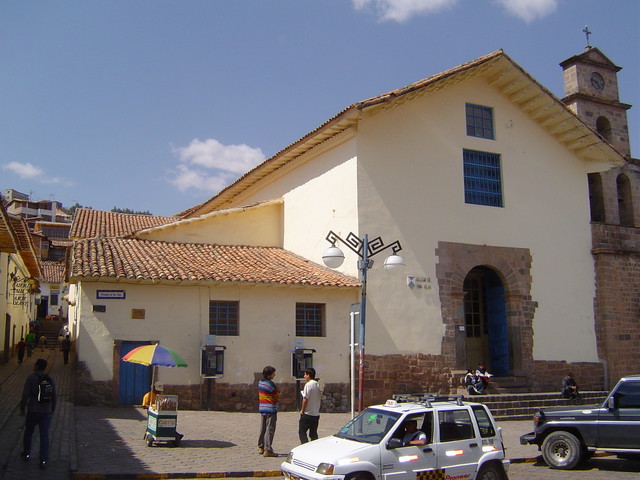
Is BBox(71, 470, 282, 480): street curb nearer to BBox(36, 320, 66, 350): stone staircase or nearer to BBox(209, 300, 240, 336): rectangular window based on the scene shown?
BBox(209, 300, 240, 336): rectangular window

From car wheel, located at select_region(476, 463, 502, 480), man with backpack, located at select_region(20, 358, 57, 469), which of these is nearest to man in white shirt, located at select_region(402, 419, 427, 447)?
car wheel, located at select_region(476, 463, 502, 480)

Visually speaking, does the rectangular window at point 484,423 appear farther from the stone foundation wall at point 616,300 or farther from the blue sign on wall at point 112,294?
the stone foundation wall at point 616,300

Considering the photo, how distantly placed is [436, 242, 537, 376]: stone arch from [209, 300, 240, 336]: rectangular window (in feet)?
19.4

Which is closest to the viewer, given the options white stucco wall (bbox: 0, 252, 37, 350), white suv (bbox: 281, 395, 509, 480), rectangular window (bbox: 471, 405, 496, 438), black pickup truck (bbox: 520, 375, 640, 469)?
white suv (bbox: 281, 395, 509, 480)

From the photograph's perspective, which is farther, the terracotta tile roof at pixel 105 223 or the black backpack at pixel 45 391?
the terracotta tile roof at pixel 105 223

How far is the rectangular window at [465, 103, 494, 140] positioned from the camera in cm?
2044

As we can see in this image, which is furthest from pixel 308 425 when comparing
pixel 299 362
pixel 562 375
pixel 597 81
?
pixel 597 81

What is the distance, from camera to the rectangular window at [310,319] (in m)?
17.9

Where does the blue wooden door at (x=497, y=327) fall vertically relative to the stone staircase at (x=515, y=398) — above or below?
above

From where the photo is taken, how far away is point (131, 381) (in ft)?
53.0

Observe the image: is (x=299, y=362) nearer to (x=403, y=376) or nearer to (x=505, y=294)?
(x=403, y=376)

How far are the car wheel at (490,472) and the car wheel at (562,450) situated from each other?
272 cm

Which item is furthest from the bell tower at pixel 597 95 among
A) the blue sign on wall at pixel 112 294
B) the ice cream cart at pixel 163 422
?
the ice cream cart at pixel 163 422

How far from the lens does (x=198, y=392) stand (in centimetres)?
1662
